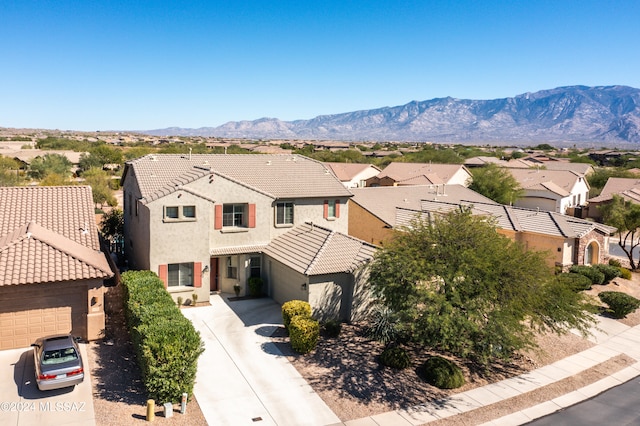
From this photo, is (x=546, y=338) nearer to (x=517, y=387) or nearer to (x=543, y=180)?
(x=517, y=387)

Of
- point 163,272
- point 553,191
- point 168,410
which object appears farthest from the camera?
point 553,191

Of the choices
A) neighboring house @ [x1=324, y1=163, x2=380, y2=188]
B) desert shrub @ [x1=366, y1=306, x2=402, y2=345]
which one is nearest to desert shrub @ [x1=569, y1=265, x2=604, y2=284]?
→ desert shrub @ [x1=366, y1=306, x2=402, y2=345]

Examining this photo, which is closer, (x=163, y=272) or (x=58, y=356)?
(x=58, y=356)

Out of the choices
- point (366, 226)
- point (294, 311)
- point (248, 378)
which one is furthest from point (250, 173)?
point (248, 378)

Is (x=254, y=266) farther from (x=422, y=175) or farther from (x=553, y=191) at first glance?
(x=553, y=191)

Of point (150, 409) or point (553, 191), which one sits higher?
point (553, 191)

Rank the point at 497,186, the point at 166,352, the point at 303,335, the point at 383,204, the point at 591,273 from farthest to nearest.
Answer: the point at 497,186 → the point at 383,204 → the point at 591,273 → the point at 303,335 → the point at 166,352

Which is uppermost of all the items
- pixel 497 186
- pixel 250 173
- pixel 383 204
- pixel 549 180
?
pixel 250 173
